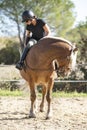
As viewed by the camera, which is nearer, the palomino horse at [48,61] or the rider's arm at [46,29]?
the palomino horse at [48,61]

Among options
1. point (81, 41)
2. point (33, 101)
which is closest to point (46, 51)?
point (33, 101)

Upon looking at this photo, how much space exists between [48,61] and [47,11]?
95.5 ft

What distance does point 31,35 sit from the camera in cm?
895

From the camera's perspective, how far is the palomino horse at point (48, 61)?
7742 millimetres

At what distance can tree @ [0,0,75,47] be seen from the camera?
36344 millimetres

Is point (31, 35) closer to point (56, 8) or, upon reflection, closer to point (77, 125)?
point (77, 125)

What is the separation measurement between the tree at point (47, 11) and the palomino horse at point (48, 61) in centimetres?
2746

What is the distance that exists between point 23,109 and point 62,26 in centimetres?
2808

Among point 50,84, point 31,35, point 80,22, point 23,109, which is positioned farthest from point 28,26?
point 80,22

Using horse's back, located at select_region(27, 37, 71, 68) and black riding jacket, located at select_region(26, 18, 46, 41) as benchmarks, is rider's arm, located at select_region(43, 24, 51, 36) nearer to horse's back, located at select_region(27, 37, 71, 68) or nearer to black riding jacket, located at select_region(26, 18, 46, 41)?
black riding jacket, located at select_region(26, 18, 46, 41)

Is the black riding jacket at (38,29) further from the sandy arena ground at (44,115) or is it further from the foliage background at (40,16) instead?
the foliage background at (40,16)

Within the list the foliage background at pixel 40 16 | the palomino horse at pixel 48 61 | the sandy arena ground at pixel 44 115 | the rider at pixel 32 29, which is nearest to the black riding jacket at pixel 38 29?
the rider at pixel 32 29

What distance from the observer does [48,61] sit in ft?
26.5

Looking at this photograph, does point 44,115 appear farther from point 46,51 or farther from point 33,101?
point 46,51
